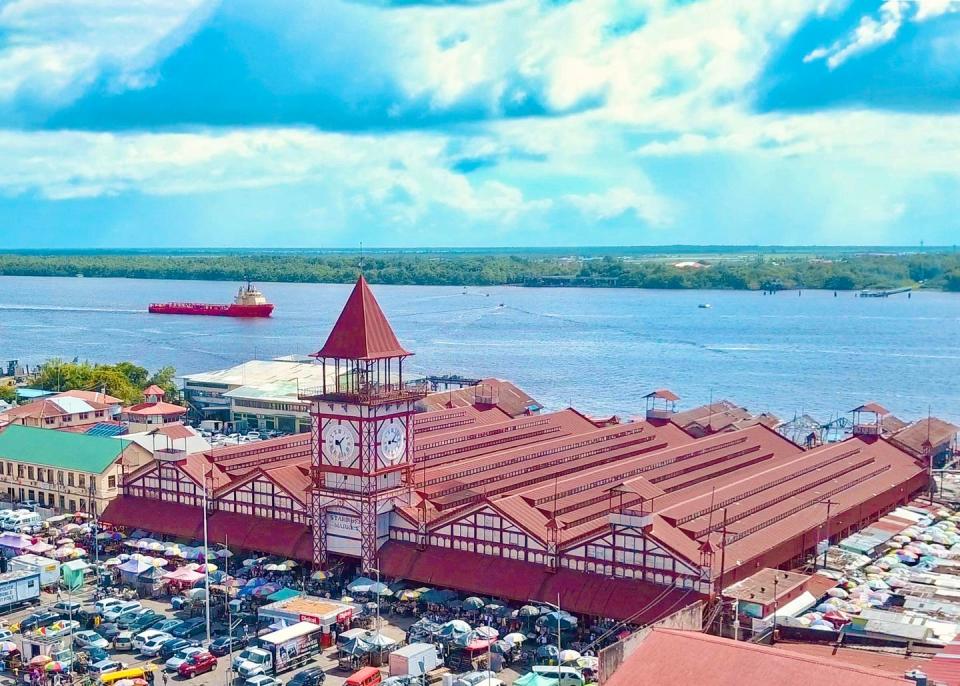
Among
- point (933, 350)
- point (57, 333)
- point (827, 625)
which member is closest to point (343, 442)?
point (827, 625)

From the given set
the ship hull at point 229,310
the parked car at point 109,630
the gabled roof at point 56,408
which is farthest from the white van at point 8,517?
the ship hull at point 229,310

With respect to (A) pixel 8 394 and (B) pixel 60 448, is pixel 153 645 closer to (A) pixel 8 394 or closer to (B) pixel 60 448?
(B) pixel 60 448

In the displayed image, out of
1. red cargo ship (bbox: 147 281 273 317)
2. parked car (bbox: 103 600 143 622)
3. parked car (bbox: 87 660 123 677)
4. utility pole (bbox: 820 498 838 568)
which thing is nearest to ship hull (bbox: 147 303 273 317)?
red cargo ship (bbox: 147 281 273 317)

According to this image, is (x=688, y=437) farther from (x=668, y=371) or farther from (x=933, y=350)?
(x=933, y=350)

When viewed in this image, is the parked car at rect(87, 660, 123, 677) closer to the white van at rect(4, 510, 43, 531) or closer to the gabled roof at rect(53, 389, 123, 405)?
the white van at rect(4, 510, 43, 531)

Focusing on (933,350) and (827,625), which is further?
(933,350)

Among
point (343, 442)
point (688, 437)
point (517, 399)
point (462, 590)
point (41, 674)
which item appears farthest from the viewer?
point (517, 399)
